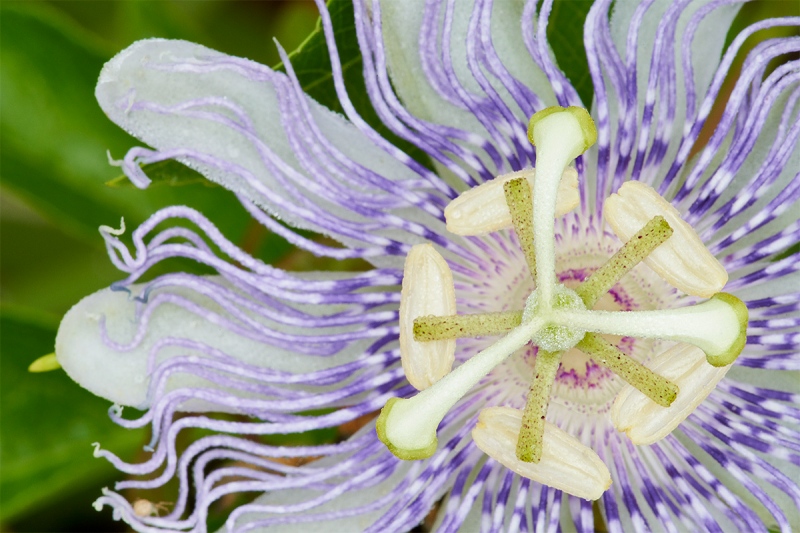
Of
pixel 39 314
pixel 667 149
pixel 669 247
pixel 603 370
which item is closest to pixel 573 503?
pixel 603 370

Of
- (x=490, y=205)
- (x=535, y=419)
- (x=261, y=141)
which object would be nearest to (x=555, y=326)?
(x=535, y=419)

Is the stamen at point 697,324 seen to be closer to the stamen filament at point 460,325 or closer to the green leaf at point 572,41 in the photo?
the stamen filament at point 460,325

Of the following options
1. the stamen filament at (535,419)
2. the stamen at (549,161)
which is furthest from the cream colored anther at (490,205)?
the stamen filament at (535,419)

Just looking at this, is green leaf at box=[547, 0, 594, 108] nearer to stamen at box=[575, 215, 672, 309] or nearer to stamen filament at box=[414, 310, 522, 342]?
stamen at box=[575, 215, 672, 309]

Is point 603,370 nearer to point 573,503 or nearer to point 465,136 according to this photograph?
point 573,503

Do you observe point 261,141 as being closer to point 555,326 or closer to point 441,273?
point 441,273

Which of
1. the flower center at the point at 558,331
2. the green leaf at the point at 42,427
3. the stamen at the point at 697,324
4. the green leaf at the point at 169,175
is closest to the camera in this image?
the stamen at the point at 697,324

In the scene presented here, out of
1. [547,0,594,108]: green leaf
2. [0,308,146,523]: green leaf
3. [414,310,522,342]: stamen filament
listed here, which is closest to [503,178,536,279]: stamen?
[414,310,522,342]: stamen filament
